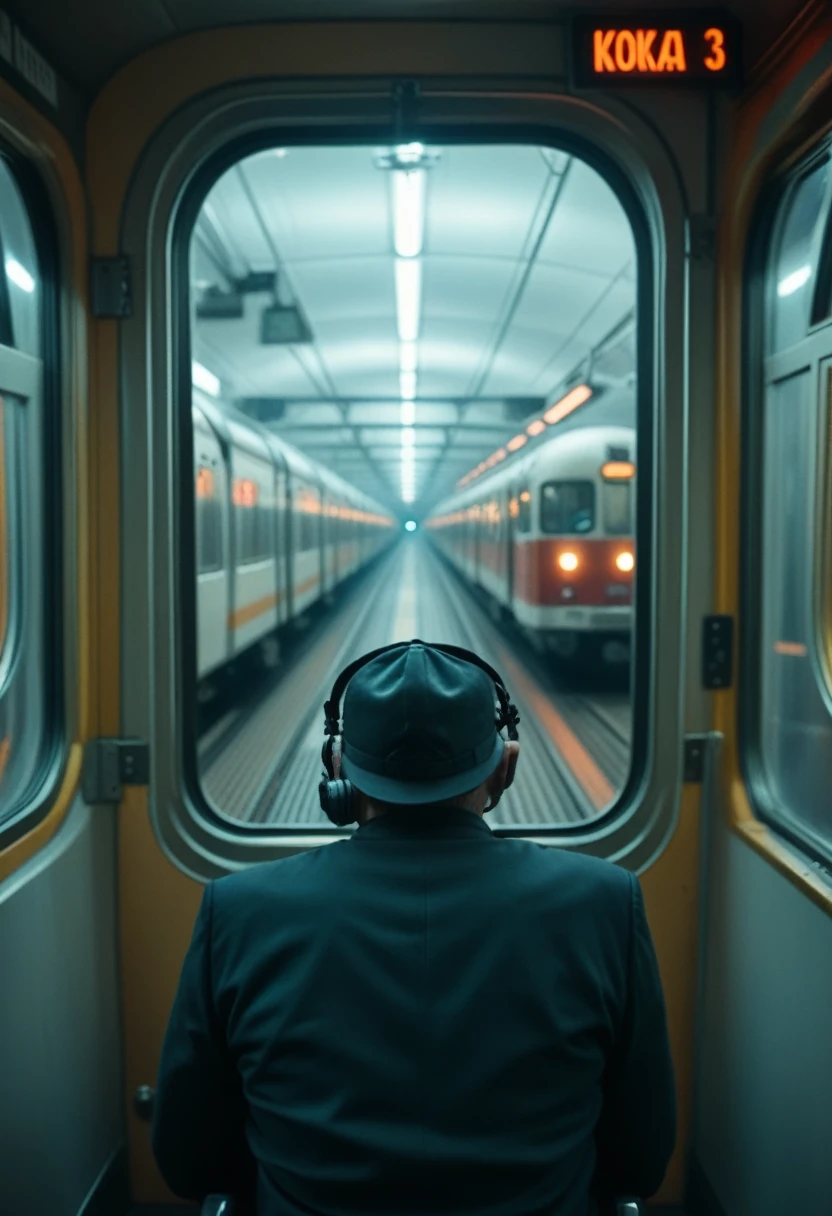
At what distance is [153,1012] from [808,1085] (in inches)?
59.3

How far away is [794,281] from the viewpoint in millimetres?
2512

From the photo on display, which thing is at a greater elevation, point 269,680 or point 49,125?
point 49,125

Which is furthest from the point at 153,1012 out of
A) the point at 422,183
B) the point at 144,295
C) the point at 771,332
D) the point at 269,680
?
the point at 269,680

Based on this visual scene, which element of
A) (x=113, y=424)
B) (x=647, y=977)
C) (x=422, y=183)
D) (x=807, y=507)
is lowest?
(x=647, y=977)

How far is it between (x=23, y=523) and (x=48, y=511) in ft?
0.32

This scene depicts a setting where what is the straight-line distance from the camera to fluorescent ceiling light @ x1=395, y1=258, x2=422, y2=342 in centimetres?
842

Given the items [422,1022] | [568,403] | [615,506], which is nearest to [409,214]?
[615,506]

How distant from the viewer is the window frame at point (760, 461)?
240 centimetres

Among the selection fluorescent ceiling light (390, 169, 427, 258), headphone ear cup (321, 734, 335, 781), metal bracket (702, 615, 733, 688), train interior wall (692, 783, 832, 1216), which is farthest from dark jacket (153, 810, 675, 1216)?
fluorescent ceiling light (390, 169, 427, 258)

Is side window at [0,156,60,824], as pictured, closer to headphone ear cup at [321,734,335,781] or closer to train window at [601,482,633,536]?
headphone ear cup at [321,734,335,781]

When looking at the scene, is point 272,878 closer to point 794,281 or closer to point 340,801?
point 340,801

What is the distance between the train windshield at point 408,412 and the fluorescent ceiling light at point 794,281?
1.25ft

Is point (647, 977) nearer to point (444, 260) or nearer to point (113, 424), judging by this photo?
point (113, 424)

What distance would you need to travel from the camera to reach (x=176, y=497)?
280cm
